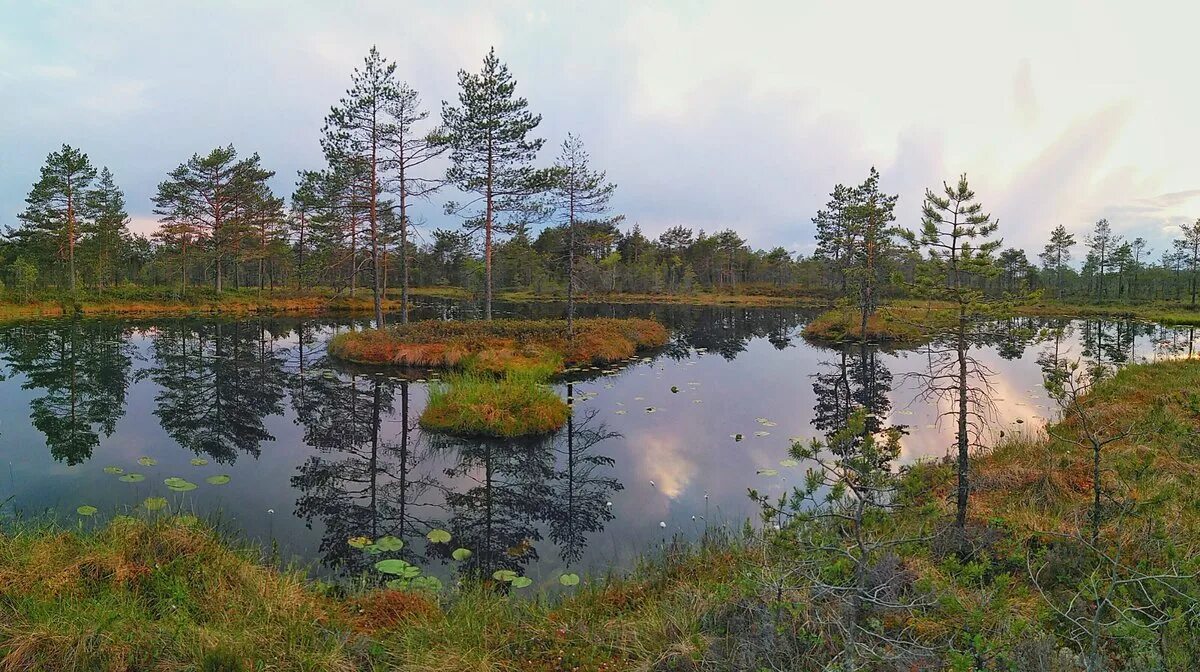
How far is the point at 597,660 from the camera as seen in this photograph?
4594 millimetres

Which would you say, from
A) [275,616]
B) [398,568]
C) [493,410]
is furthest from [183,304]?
[275,616]

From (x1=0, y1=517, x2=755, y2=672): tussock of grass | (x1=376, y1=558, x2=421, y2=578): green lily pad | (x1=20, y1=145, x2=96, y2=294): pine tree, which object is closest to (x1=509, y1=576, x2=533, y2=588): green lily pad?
(x1=0, y1=517, x2=755, y2=672): tussock of grass

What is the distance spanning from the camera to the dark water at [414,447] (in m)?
8.39

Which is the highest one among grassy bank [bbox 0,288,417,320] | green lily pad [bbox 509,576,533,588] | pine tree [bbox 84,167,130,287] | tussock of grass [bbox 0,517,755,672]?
pine tree [bbox 84,167,130,287]

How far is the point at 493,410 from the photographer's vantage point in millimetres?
13656

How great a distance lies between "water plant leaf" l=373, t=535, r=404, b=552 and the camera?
762 centimetres

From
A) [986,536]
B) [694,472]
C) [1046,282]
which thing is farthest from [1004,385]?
[1046,282]

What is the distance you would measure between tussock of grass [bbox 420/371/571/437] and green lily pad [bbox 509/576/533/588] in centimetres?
657

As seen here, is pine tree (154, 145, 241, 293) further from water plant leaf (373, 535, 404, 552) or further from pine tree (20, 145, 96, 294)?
water plant leaf (373, 535, 404, 552)

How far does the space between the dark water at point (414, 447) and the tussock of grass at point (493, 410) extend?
1.71ft

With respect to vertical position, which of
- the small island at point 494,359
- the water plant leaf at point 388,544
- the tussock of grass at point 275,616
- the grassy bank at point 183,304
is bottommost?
the water plant leaf at point 388,544

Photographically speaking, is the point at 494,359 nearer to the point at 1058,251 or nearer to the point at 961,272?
the point at 961,272

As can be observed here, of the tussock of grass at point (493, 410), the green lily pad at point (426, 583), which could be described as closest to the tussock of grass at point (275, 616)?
the green lily pad at point (426, 583)

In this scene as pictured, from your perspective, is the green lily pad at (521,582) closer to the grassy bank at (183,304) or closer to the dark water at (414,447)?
the dark water at (414,447)
